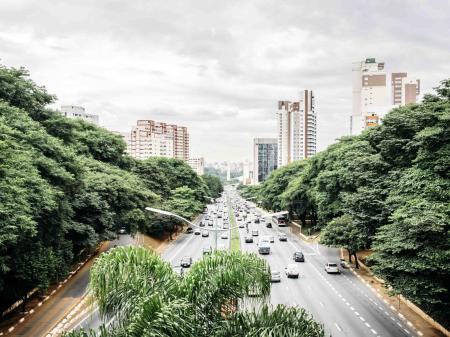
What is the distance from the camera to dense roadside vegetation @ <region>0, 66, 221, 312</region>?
20.2 m

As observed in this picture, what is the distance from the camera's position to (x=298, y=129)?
161500mm

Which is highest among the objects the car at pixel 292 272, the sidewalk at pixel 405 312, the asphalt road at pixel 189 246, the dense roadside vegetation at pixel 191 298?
the dense roadside vegetation at pixel 191 298

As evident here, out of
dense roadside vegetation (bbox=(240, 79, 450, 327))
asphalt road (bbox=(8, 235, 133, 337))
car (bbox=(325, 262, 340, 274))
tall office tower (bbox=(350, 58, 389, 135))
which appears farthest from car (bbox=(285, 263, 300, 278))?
tall office tower (bbox=(350, 58, 389, 135))

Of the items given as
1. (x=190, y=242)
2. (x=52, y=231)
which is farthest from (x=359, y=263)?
(x=52, y=231)

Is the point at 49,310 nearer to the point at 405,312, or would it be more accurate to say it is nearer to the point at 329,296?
the point at 329,296

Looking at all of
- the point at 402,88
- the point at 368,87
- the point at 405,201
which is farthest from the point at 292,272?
the point at 402,88

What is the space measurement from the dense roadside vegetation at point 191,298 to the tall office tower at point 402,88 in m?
144

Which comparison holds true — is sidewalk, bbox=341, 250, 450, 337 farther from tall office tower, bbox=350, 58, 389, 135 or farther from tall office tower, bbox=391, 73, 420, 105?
tall office tower, bbox=391, 73, 420, 105

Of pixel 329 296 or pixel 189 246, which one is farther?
pixel 189 246

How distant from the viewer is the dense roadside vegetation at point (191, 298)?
8625mm

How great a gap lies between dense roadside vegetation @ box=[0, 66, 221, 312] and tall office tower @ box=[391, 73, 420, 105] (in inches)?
4539

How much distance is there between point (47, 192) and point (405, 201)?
19.5 meters

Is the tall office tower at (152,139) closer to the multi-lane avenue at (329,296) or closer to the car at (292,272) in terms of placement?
the multi-lane avenue at (329,296)

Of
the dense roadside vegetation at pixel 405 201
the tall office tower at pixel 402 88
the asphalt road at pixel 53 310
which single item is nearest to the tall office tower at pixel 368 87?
the tall office tower at pixel 402 88
